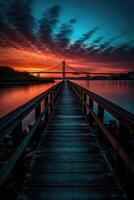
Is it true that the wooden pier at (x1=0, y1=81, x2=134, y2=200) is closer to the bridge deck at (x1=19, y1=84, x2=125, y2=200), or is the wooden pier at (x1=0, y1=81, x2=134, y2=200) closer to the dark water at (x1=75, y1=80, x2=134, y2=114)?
the bridge deck at (x1=19, y1=84, x2=125, y2=200)

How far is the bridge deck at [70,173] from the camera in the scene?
261cm

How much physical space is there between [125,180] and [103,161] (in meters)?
0.99

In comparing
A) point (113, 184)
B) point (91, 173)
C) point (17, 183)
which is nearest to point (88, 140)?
point (91, 173)

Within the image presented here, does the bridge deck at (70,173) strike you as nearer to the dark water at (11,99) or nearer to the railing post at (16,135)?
the railing post at (16,135)

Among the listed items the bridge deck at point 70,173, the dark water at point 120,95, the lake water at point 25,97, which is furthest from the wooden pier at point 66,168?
the dark water at point 120,95

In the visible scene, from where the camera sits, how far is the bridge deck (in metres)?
2.61

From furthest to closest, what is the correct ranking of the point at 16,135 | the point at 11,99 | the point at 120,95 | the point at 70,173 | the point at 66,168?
the point at 120,95 → the point at 11,99 → the point at 66,168 → the point at 70,173 → the point at 16,135

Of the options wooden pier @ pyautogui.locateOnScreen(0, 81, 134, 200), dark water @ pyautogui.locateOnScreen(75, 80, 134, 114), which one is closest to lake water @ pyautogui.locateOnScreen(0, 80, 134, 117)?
dark water @ pyautogui.locateOnScreen(75, 80, 134, 114)

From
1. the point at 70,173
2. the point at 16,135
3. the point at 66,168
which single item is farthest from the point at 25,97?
the point at 16,135

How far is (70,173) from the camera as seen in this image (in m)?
3.15

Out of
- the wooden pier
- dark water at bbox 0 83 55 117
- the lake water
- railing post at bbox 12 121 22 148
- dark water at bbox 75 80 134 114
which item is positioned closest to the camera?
the wooden pier

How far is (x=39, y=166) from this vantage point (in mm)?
3389

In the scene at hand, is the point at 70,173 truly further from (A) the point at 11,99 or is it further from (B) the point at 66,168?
(A) the point at 11,99

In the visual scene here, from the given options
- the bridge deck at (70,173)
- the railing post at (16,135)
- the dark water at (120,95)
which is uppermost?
the railing post at (16,135)
